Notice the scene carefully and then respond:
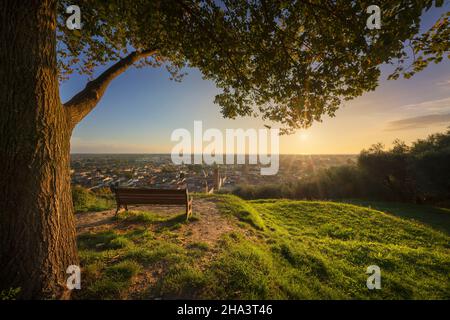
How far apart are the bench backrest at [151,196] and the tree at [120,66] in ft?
10.4

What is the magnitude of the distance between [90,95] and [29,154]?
1.64 meters

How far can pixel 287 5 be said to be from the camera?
395cm

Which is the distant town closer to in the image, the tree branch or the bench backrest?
the bench backrest

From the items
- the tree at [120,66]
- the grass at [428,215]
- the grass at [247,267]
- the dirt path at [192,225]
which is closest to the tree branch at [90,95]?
the tree at [120,66]

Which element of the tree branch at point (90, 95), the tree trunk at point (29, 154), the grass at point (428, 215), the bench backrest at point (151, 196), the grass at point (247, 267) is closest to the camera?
the tree trunk at point (29, 154)

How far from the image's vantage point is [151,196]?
6.25 metres

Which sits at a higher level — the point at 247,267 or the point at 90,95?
the point at 90,95

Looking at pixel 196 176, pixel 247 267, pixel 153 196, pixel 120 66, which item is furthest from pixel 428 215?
pixel 196 176

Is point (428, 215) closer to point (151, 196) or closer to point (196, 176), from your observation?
point (151, 196)

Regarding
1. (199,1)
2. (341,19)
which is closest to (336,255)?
(341,19)

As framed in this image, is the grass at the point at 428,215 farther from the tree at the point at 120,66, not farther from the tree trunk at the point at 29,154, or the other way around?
the tree trunk at the point at 29,154

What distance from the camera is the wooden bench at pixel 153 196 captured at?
619 cm

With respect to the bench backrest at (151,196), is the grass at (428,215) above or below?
below

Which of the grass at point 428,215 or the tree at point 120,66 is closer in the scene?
the tree at point 120,66
